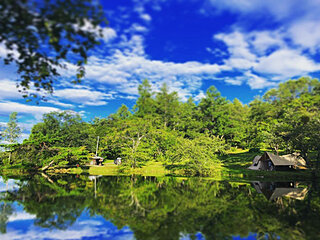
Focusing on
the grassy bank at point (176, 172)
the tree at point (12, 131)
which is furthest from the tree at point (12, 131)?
the grassy bank at point (176, 172)

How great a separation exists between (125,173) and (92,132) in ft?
73.6

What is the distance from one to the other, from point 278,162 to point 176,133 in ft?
60.3

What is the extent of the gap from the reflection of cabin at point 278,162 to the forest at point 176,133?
176 centimetres

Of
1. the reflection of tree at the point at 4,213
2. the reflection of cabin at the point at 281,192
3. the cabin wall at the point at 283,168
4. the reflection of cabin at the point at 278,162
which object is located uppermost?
the reflection of cabin at the point at 278,162

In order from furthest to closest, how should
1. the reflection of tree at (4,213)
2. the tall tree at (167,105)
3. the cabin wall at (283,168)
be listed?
the tall tree at (167,105)
the cabin wall at (283,168)
the reflection of tree at (4,213)

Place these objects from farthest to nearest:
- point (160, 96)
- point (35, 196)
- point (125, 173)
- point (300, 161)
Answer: point (160, 96) < point (300, 161) < point (125, 173) < point (35, 196)

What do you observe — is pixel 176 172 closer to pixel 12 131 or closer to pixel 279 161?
pixel 279 161

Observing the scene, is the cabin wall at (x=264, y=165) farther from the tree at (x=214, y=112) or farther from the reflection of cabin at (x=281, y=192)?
the tree at (x=214, y=112)

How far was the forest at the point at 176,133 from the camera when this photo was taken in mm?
28312

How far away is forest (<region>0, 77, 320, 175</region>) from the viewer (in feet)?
92.9

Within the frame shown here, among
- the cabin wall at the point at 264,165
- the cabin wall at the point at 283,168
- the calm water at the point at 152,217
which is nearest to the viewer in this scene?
the calm water at the point at 152,217

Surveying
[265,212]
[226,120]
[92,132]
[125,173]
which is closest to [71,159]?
[125,173]

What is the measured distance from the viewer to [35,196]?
41.3 ft

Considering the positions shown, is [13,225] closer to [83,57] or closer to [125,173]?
[83,57]
